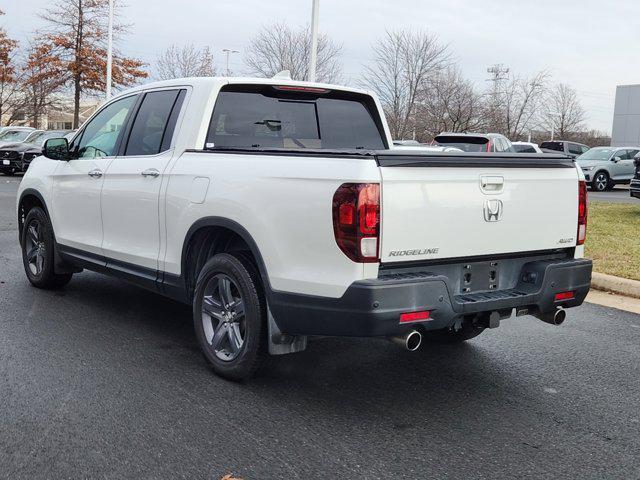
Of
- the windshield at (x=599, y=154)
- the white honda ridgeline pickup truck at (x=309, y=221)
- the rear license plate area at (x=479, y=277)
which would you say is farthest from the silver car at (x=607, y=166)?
the rear license plate area at (x=479, y=277)

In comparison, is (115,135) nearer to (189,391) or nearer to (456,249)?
(189,391)

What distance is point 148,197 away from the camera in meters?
5.23

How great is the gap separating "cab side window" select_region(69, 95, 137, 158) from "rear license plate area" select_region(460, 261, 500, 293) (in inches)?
124

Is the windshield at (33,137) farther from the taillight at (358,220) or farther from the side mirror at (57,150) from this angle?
the taillight at (358,220)

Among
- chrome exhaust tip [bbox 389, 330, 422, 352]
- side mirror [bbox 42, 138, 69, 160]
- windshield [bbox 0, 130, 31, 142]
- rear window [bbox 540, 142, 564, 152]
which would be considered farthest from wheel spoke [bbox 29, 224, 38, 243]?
rear window [bbox 540, 142, 564, 152]

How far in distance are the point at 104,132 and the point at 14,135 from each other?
23154 mm

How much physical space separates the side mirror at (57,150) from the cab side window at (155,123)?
100 cm

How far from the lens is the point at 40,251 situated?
706cm

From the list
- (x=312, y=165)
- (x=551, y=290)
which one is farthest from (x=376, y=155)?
(x=551, y=290)

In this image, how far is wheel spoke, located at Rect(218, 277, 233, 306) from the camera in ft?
15.1

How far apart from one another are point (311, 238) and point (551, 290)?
1.59 metres

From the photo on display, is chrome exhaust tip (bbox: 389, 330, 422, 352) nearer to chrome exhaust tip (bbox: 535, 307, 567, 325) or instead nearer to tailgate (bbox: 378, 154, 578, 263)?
tailgate (bbox: 378, 154, 578, 263)

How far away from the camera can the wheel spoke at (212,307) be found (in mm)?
4648

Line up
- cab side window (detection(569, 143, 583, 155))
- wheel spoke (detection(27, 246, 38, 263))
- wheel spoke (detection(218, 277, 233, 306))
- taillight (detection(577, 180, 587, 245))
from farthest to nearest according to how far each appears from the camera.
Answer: cab side window (detection(569, 143, 583, 155)) < wheel spoke (detection(27, 246, 38, 263)) < taillight (detection(577, 180, 587, 245)) < wheel spoke (detection(218, 277, 233, 306))
